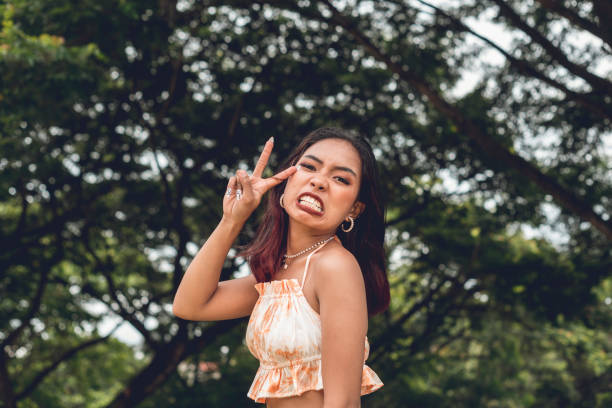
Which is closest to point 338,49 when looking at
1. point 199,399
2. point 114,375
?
point 199,399

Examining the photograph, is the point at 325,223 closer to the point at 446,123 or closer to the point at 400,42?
the point at 400,42

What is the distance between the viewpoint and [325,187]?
2314 mm

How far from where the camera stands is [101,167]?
9039mm

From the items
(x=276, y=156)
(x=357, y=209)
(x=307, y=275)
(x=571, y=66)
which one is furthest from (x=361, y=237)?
(x=276, y=156)

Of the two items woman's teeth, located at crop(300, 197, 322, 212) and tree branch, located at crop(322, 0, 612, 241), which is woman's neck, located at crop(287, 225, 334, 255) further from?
tree branch, located at crop(322, 0, 612, 241)

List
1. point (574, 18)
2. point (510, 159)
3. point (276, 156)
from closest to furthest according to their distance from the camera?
point (574, 18) → point (510, 159) → point (276, 156)

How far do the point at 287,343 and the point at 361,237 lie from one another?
55 cm

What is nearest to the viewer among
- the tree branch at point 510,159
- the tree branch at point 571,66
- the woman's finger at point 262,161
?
the woman's finger at point 262,161

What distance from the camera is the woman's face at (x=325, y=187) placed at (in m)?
2.31

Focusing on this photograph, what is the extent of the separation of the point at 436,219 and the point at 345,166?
724 cm

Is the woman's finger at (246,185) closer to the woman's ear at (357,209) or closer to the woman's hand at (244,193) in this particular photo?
the woman's hand at (244,193)

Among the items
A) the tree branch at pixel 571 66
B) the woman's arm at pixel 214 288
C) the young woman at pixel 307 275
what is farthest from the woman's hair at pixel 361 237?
the tree branch at pixel 571 66

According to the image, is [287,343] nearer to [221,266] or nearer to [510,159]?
[221,266]

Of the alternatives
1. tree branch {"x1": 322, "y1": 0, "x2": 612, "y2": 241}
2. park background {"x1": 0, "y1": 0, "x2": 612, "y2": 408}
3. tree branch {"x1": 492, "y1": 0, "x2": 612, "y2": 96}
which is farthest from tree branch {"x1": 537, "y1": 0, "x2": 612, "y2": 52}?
park background {"x1": 0, "y1": 0, "x2": 612, "y2": 408}
